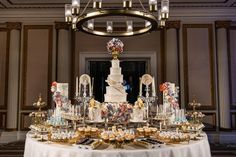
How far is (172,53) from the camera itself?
7.14 metres

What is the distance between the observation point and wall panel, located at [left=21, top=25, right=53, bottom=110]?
7.14 meters

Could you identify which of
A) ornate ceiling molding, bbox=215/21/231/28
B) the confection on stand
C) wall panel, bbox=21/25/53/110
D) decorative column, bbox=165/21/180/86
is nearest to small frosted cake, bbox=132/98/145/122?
the confection on stand

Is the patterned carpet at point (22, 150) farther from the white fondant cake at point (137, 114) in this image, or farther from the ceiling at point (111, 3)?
the ceiling at point (111, 3)

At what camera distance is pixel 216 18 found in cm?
724

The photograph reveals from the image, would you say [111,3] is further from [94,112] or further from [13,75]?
[94,112]

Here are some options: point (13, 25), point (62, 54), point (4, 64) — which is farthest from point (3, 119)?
point (13, 25)

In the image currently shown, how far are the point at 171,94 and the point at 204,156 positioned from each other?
4.75ft

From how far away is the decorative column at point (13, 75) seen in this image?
7047mm

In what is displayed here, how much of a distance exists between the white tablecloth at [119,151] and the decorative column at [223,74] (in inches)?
171

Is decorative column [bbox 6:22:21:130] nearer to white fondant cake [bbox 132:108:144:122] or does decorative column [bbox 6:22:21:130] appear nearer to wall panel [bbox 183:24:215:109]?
white fondant cake [bbox 132:108:144:122]

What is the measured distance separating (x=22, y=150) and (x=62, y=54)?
8.83 ft

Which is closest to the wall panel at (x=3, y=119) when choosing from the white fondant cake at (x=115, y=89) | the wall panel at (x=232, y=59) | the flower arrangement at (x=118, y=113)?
the white fondant cake at (x=115, y=89)

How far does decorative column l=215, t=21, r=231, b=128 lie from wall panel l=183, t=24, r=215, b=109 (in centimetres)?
18

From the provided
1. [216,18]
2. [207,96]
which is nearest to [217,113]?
[207,96]
